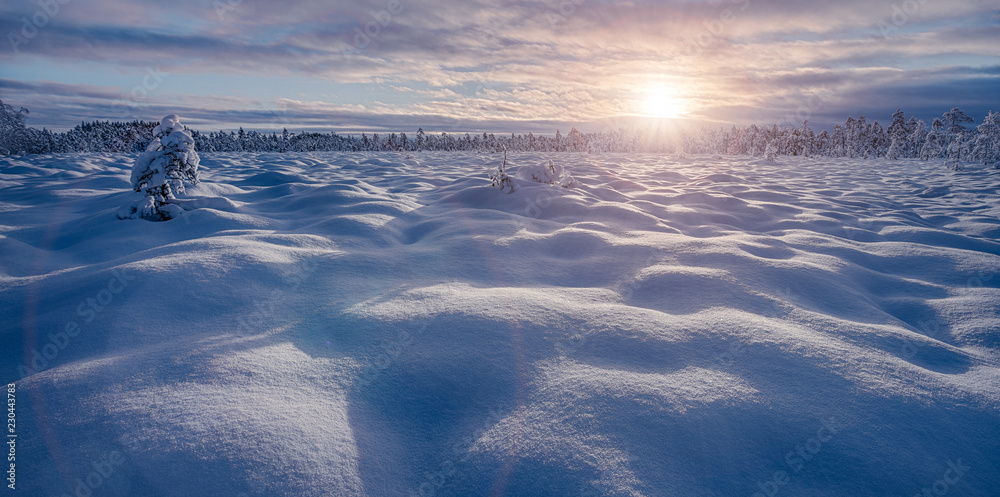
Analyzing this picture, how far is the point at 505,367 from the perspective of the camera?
7.72 ft

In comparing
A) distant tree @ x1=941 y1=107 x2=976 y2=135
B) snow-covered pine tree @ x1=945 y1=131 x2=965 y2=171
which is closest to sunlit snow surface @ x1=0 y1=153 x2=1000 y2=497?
snow-covered pine tree @ x1=945 y1=131 x2=965 y2=171

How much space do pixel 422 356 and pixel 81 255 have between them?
5446 millimetres

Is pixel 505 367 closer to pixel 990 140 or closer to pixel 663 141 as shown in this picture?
pixel 990 140

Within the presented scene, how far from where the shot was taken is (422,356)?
249cm

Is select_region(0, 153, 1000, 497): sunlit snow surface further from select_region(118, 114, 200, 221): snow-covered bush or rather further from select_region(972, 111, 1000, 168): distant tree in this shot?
select_region(972, 111, 1000, 168): distant tree

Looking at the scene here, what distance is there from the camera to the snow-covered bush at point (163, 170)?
6.23m

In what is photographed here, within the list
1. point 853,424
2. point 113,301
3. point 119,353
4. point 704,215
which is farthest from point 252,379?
point 704,215

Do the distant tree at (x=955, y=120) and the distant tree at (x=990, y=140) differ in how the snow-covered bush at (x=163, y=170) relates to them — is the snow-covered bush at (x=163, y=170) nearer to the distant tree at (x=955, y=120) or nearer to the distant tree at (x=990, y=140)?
the distant tree at (x=990, y=140)

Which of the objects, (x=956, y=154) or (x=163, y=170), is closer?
(x=163, y=170)

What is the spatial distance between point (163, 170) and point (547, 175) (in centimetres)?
743

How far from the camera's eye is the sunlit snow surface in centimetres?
168

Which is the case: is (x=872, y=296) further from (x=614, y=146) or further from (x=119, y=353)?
(x=614, y=146)

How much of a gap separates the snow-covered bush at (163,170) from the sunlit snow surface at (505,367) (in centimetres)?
118

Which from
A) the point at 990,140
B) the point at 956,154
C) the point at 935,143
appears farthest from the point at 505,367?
the point at 935,143
